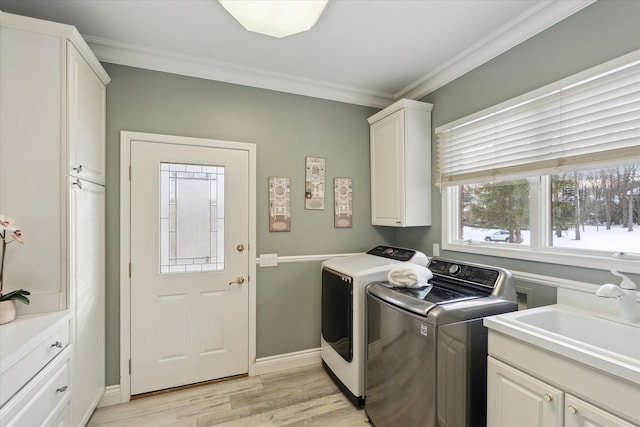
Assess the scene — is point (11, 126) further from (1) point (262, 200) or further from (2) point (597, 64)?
(2) point (597, 64)

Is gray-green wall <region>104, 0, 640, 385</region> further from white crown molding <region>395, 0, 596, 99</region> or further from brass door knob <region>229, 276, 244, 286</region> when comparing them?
brass door knob <region>229, 276, 244, 286</region>

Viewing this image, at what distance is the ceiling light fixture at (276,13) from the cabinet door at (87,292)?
52.1 inches

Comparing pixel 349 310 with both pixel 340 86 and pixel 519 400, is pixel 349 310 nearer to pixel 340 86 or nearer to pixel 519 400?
pixel 519 400

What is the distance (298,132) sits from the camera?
274 cm

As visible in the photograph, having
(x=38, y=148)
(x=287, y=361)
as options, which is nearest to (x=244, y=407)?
(x=287, y=361)

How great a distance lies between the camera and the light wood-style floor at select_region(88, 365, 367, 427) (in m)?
1.99

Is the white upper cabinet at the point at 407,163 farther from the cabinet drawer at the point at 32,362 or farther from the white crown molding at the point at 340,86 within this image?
the cabinet drawer at the point at 32,362

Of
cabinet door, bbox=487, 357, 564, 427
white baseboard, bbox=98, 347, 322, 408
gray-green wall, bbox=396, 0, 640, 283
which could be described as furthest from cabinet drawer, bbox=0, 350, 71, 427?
gray-green wall, bbox=396, 0, 640, 283

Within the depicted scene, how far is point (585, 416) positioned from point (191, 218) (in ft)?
8.23

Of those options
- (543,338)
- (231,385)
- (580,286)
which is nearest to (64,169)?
(231,385)

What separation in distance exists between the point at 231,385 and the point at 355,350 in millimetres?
1123

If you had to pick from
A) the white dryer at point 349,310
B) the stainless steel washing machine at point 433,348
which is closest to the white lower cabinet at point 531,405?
the stainless steel washing machine at point 433,348

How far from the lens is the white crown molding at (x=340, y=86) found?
5.72 ft

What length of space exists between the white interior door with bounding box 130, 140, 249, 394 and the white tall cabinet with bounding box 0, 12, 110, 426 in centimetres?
48
